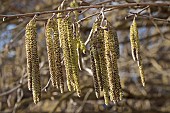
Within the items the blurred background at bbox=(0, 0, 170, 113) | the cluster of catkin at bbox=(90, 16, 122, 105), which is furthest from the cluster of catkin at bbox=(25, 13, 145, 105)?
the blurred background at bbox=(0, 0, 170, 113)

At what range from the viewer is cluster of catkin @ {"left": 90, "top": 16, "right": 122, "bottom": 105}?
3.29ft

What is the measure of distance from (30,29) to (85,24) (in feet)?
7.12

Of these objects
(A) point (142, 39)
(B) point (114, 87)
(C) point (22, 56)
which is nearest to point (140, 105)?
(A) point (142, 39)

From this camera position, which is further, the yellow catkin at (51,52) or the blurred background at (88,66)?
the blurred background at (88,66)

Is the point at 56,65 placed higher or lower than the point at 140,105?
higher

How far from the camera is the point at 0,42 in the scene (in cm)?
325

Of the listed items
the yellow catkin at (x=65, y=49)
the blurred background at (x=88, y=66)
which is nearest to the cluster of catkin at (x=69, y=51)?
the yellow catkin at (x=65, y=49)

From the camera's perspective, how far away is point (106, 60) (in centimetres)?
101

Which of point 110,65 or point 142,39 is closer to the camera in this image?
point 110,65

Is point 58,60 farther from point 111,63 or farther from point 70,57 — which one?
point 111,63

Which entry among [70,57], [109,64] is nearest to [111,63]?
[109,64]

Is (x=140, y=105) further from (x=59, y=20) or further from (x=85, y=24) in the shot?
(x=59, y=20)

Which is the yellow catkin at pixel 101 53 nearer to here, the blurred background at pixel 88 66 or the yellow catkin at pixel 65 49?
the yellow catkin at pixel 65 49

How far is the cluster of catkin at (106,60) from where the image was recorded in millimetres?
1002
